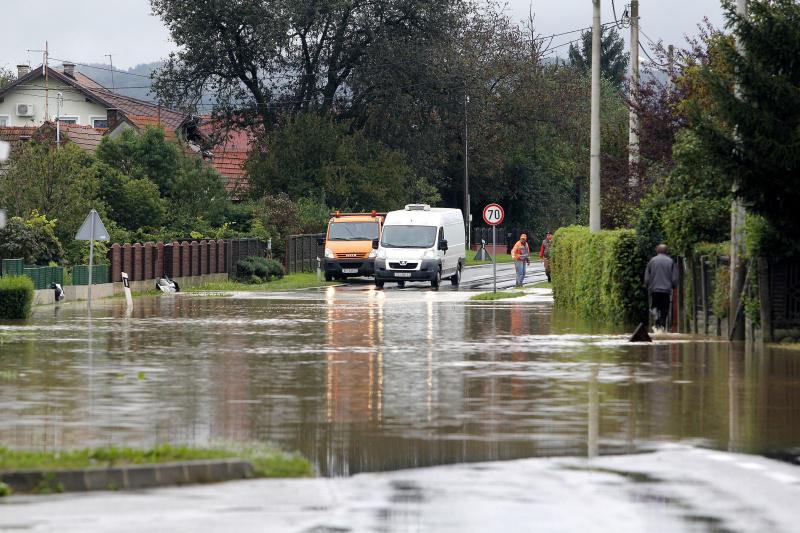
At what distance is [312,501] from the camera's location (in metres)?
9.91

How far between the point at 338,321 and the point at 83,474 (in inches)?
893

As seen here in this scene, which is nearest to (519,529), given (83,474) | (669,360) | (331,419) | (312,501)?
(312,501)

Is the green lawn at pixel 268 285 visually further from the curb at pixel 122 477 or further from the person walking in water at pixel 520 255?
the curb at pixel 122 477

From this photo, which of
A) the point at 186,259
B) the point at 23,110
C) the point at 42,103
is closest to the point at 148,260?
the point at 186,259

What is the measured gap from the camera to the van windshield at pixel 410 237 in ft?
179

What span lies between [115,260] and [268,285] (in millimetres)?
9397

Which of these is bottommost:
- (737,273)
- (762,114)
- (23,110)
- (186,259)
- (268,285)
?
(268,285)

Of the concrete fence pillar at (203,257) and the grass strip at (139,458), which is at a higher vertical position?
the concrete fence pillar at (203,257)

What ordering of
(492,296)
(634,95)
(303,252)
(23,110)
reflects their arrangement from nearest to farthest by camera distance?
(634,95) < (492,296) < (303,252) < (23,110)

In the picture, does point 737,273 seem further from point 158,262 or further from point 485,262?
point 485,262

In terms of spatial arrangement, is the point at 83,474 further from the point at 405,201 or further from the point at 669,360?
the point at 405,201

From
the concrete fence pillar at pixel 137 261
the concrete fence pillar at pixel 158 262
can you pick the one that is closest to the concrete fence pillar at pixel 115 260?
the concrete fence pillar at pixel 137 261

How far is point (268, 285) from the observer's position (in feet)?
187

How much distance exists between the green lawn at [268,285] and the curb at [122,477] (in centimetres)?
4227
